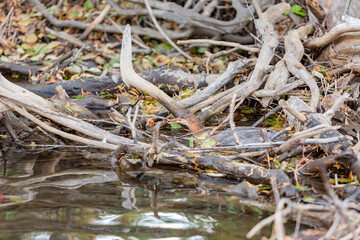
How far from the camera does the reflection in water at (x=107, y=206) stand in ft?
6.80

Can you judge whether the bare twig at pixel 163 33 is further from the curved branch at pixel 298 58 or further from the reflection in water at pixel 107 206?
the reflection in water at pixel 107 206

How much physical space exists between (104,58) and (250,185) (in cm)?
476

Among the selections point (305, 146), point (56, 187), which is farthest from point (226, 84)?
point (56, 187)

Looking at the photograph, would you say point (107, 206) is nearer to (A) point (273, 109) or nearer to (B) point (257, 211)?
(B) point (257, 211)

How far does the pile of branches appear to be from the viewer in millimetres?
2619

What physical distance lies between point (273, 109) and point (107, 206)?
2162mm

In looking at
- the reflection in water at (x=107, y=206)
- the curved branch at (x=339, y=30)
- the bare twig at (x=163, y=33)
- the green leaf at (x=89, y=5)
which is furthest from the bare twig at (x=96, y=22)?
the reflection in water at (x=107, y=206)

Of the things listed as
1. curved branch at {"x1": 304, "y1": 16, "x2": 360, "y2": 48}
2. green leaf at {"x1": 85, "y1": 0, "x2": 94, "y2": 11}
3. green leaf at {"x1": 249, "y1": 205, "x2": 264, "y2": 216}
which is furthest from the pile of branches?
green leaf at {"x1": 85, "y1": 0, "x2": 94, "y2": 11}

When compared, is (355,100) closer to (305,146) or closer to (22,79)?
(305,146)

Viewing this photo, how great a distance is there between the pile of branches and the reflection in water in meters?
0.23

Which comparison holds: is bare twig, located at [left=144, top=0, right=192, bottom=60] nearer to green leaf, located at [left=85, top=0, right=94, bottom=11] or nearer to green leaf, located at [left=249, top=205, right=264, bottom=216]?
green leaf, located at [left=85, top=0, right=94, bottom=11]

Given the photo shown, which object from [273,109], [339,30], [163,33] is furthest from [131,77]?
[163,33]

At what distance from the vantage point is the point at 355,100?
12.0 feet

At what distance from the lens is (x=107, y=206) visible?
2371mm
